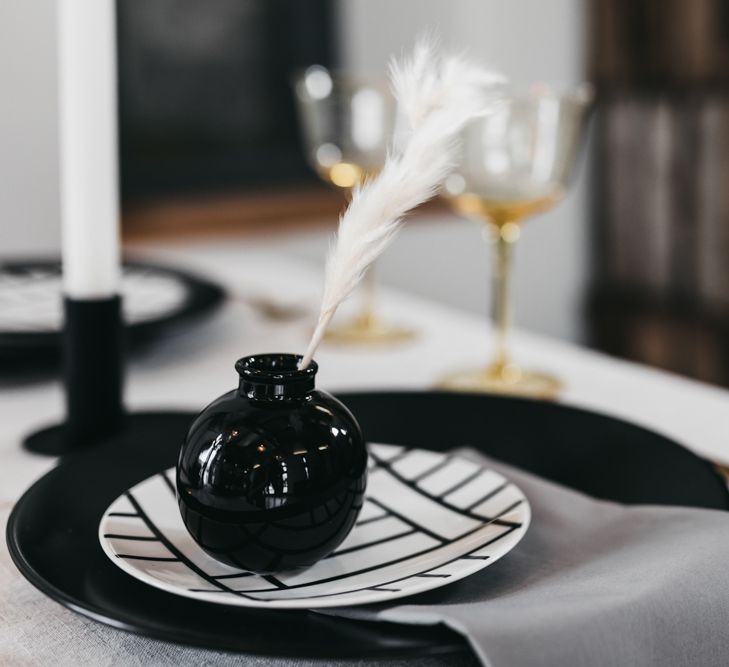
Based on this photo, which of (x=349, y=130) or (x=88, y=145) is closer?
(x=88, y=145)

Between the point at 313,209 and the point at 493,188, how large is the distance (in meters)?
1.39

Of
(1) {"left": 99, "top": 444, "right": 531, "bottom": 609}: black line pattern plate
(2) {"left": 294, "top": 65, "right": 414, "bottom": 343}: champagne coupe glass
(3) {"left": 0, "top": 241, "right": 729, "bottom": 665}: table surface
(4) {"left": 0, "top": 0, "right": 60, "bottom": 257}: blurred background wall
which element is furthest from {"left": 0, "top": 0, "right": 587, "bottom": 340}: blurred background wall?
(1) {"left": 99, "top": 444, "right": 531, "bottom": 609}: black line pattern plate

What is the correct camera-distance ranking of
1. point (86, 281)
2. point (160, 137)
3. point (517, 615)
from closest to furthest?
point (517, 615) → point (86, 281) → point (160, 137)

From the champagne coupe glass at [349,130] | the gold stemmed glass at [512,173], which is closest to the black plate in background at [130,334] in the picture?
the champagne coupe glass at [349,130]

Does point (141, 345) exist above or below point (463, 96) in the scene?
below

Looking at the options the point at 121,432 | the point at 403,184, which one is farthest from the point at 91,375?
the point at 403,184

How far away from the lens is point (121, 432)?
2.05 feet

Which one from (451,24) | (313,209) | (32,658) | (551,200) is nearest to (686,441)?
(551,200)

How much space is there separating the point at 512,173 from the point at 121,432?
1.10ft

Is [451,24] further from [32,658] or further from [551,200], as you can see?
[32,658]

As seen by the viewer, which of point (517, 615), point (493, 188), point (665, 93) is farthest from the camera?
point (665, 93)

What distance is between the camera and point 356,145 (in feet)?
3.01

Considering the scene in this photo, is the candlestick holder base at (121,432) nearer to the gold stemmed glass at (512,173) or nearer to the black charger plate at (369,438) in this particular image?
the black charger plate at (369,438)

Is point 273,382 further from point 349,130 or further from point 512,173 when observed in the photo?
point 349,130
